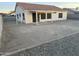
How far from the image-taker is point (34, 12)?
630 inches

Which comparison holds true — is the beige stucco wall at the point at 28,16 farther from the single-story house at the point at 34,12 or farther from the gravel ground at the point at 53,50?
the gravel ground at the point at 53,50

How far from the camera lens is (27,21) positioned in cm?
1570

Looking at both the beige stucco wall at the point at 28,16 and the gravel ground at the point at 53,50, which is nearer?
the gravel ground at the point at 53,50

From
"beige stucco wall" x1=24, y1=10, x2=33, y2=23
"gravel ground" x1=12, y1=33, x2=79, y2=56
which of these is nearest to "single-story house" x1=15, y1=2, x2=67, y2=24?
"beige stucco wall" x1=24, y1=10, x2=33, y2=23

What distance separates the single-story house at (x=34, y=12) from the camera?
15452 millimetres

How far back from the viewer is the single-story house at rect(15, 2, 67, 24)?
50.7ft

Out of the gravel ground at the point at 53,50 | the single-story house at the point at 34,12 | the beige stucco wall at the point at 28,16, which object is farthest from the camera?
the beige stucco wall at the point at 28,16

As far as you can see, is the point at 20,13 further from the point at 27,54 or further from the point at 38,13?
the point at 27,54

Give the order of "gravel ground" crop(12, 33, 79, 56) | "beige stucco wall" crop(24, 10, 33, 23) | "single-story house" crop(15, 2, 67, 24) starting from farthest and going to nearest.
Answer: "beige stucco wall" crop(24, 10, 33, 23), "single-story house" crop(15, 2, 67, 24), "gravel ground" crop(12, 33, 79, 56)

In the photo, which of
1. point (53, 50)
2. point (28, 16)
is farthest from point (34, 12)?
point (53, 50)

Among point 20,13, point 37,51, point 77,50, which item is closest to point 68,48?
point 77,50

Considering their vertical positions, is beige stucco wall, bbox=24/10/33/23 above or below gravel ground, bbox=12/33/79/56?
below

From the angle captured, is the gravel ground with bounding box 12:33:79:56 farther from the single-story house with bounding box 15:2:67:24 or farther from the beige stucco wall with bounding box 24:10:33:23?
the beige stucco wall with bounding box 24:10:33:23

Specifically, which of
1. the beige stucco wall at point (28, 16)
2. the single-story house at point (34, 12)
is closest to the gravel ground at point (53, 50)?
the single-story house at point (34, 12)
